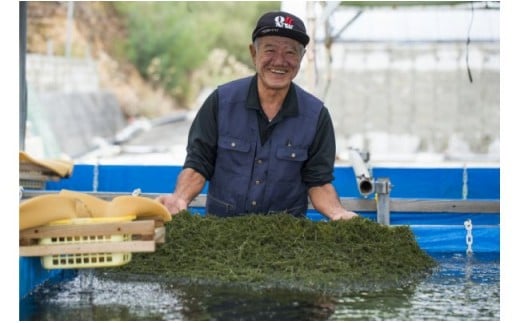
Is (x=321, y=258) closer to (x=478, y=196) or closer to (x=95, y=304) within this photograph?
(x=95, y=304)

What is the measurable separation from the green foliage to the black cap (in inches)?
1016

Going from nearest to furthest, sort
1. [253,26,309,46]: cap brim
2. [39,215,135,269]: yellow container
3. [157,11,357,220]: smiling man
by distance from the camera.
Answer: [39,215,135,269]: yellow container
[253,26,309,46]: cap brim
[157,11,357,220]: smiling man

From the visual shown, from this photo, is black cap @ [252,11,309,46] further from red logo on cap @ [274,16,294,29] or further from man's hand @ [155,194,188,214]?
man's hand @ [155,194,188,214]

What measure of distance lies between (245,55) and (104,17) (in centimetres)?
660

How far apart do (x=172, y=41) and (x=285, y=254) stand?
28.8 metres

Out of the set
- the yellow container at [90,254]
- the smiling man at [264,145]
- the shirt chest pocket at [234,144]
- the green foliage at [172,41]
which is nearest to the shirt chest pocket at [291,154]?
the smiling man at [264,145]

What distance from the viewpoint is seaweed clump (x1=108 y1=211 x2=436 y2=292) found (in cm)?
408

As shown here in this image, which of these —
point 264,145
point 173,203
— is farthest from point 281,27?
point 173,203

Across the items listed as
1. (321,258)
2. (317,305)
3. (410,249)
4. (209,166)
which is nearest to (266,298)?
(317,305)

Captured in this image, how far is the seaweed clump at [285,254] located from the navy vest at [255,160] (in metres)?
0.38

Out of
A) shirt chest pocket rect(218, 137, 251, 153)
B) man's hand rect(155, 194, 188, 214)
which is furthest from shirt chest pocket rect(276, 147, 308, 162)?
man's hand rect(155, 194, 188, 214)

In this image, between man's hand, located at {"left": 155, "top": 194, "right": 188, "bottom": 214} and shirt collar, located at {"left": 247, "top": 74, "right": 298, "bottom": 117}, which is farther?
shirt collar, located at {"left": 247, "top": 74, "right": 298, "bottom": 117}

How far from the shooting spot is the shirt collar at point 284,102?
16.8 ft

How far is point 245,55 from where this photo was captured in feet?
117
